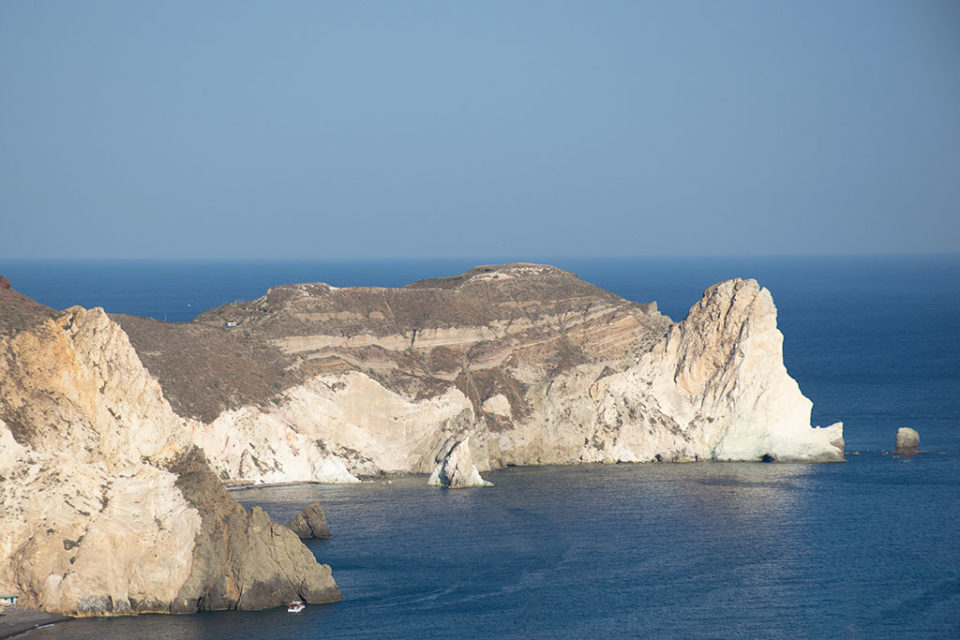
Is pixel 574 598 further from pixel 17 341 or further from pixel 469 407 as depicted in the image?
pixel 469 407

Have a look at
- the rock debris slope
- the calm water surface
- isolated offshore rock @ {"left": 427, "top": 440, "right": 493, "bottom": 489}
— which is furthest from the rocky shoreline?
isolated offshore rock @ {"left": 427, "top": 440, "right": 493, "bottom": 489}

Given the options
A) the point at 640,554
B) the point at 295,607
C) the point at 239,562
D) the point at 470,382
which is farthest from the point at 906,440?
the point at 239,562

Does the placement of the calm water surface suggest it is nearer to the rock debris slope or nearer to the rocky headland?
the rocky headland

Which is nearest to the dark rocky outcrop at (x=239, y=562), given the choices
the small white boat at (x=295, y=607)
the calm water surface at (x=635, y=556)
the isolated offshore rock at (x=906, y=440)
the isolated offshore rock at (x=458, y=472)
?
the small white boat at (x=295, y=607)

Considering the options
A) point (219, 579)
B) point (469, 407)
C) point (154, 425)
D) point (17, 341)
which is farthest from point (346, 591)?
point (469, 407)

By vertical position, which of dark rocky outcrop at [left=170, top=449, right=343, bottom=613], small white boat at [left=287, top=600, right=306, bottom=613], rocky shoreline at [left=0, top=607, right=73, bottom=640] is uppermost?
dark rocky outcrop at [left=170, top=449, right=343, bottom=613]

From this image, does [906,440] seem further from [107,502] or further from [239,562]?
[107,502]

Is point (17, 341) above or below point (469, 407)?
above
